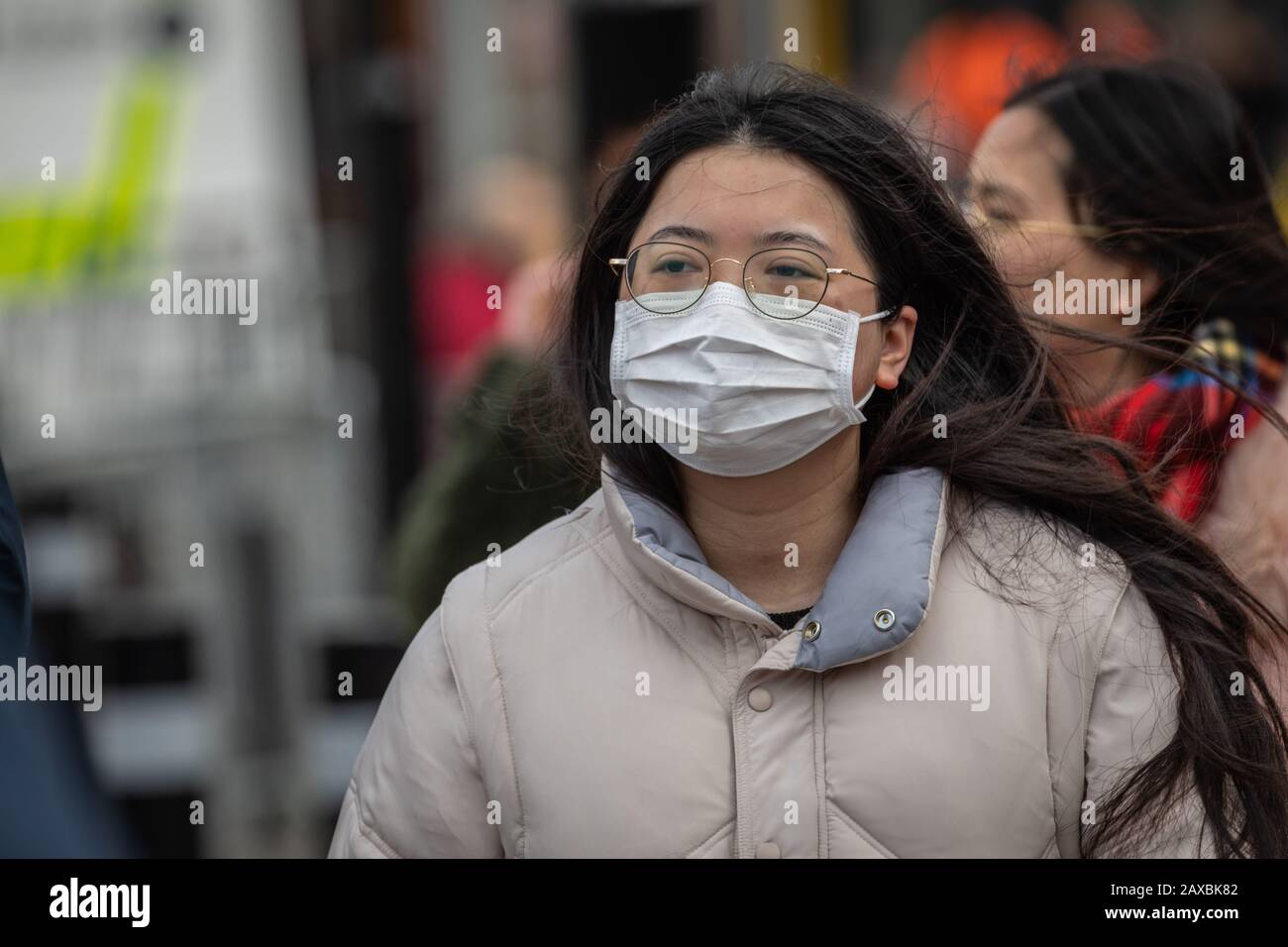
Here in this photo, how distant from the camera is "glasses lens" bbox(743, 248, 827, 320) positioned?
2.23m

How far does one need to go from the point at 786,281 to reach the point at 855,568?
39 cm

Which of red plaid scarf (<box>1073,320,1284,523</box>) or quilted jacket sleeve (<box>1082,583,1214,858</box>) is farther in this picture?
red plaid scarf (<box>1073,320,1284,523</box>)

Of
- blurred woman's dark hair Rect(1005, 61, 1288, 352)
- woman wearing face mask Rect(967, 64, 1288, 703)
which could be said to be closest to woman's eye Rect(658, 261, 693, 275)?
woman wearing face mask Rect(967, 64, 1288, 703)

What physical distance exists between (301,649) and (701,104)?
4.07 m

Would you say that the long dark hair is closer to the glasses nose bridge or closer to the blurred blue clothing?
the glasses nose bridge

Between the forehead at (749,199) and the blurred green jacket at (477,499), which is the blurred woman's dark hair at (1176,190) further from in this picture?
the blurred green jacket at (477,499)

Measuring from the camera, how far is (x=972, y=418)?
2.38 meters

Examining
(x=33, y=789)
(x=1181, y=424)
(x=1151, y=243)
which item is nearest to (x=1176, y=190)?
(x=1151, y=243)

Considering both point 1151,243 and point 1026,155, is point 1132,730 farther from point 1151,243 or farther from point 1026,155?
point 1026,155

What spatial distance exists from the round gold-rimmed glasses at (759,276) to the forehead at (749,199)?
0.10 feet

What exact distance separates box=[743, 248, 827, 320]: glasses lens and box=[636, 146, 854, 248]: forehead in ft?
0.11
